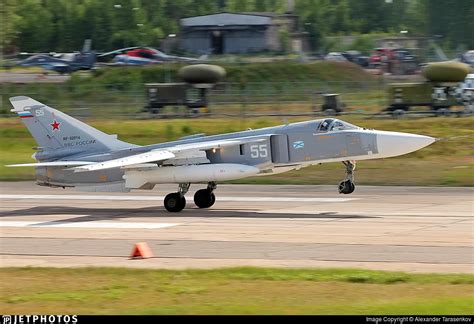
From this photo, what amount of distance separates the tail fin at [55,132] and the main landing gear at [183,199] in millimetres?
2212

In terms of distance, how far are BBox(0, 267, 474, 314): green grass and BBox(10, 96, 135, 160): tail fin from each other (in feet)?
33.7

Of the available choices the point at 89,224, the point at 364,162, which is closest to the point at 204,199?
the point at 89,224

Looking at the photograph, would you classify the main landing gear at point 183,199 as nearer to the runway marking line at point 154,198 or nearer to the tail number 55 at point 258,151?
the tail number 55 at point 258,151

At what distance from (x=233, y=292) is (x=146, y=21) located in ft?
307

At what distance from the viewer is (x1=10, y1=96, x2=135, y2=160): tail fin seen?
2695cm

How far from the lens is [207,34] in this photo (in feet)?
320

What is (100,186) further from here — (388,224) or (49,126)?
(388,224)

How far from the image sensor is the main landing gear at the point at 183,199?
26141 mm

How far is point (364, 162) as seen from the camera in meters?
36.2

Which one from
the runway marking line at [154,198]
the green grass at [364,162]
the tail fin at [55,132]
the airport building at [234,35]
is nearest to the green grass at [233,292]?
the tail fin at [55,132]

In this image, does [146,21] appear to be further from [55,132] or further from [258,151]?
[258,151]

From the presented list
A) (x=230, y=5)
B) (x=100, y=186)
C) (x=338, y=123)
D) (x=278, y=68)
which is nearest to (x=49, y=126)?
(x=100, y=186)

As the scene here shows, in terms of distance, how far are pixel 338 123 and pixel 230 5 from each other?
305 feet

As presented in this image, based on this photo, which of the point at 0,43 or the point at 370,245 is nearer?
the point at 370,245
